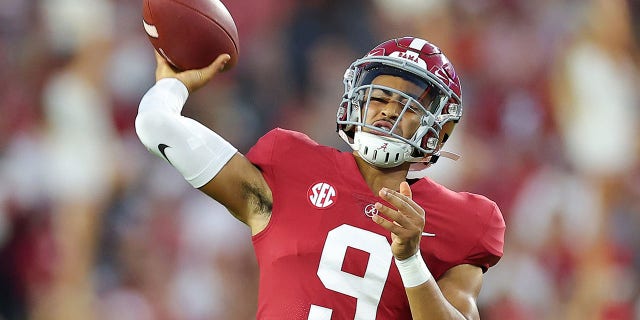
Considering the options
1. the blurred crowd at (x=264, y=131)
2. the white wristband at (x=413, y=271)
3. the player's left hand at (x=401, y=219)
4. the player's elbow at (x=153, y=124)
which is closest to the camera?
the player's left hand at (x=401, y=219)

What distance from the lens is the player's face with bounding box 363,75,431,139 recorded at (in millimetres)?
2330

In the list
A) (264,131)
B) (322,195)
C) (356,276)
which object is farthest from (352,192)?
(264,131)

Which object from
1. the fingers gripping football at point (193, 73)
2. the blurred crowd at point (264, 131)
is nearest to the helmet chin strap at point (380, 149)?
the fingers gripping football at point (193, 73)

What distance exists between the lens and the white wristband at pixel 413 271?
2031mm

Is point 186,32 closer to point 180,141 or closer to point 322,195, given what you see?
point 180,141

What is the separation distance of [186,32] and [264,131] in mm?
2478

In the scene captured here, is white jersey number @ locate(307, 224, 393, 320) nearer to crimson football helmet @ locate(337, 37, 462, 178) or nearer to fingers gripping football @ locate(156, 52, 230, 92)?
crimson football helmet @ locate(337, 37, 462, 178)

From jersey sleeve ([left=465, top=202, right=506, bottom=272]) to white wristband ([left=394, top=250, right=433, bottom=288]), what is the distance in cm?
32

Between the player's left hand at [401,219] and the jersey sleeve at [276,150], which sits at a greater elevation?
the player's left hand at [401,219]

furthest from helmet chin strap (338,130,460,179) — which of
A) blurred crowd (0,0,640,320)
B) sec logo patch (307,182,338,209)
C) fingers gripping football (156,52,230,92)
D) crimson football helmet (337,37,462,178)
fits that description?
blurred crowd (0,0,640,320)

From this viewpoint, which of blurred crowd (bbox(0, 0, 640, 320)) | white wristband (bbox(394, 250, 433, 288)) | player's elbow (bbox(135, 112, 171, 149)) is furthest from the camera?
blurred crowd (bbox(0, 0, 640, 320))

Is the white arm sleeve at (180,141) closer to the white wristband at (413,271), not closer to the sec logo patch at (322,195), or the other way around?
the sec logo patch at (322,195)

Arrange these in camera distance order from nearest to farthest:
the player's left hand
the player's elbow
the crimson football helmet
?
the player's left hand
the player's elbow
the crimson football helmet

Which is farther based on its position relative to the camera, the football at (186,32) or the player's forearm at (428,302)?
the football at (186,32)
